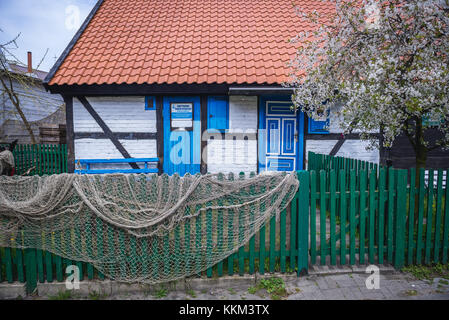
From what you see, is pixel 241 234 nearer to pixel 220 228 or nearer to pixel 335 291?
pixel 220 228

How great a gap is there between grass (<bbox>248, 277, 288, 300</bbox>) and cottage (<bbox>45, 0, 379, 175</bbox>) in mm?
4498

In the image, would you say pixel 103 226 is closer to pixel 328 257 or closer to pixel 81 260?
pixel 81 260

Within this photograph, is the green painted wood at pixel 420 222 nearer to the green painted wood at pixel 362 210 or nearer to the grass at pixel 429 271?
the grass at pixel 429 271

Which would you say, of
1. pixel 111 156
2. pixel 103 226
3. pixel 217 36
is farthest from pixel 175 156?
pixel 103 226

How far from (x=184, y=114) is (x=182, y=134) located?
1.75 feet

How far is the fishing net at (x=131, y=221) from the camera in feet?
10.4

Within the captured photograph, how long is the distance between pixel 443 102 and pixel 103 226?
4.20m

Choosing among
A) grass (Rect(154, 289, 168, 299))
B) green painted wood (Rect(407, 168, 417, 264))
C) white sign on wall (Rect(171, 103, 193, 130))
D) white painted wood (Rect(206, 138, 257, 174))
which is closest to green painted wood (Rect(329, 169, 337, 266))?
green painted wood (Rect(407, 168, 417, 264))

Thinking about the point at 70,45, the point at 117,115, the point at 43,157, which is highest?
the point at 70,45

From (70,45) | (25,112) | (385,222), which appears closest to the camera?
(385,222)

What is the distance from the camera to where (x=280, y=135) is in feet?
24.9

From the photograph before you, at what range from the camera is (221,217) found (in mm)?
3297

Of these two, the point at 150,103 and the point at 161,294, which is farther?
the point at 150,103

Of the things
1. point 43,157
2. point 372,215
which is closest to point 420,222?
point 372,215
